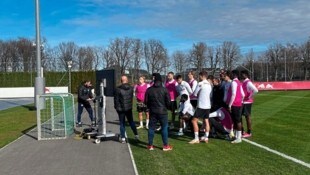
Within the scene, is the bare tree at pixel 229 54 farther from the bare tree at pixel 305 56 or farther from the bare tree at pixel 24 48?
the bare tree at pixel 24 48

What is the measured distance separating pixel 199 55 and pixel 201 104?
84714mm

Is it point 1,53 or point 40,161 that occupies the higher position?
point 1,53

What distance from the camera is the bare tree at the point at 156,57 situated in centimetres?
8719

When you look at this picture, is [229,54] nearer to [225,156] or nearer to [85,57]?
[85,57]

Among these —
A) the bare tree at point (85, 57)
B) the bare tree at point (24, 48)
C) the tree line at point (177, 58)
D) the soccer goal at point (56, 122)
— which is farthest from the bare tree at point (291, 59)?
the soccer goal at point (56, 122)

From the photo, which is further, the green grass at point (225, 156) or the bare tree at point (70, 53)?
the bare tree at point (70, 53)

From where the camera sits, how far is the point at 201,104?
35.3ft

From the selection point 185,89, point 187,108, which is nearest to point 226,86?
point 187,108

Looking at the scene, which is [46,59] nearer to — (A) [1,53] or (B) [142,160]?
(A) [1,53]

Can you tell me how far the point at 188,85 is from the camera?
12438 millimetres

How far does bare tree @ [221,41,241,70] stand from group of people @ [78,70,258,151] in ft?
288

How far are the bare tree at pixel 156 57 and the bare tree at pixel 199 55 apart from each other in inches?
295

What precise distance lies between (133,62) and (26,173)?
80224 millimetres

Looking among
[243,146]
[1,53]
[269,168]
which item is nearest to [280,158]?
[269,168]
